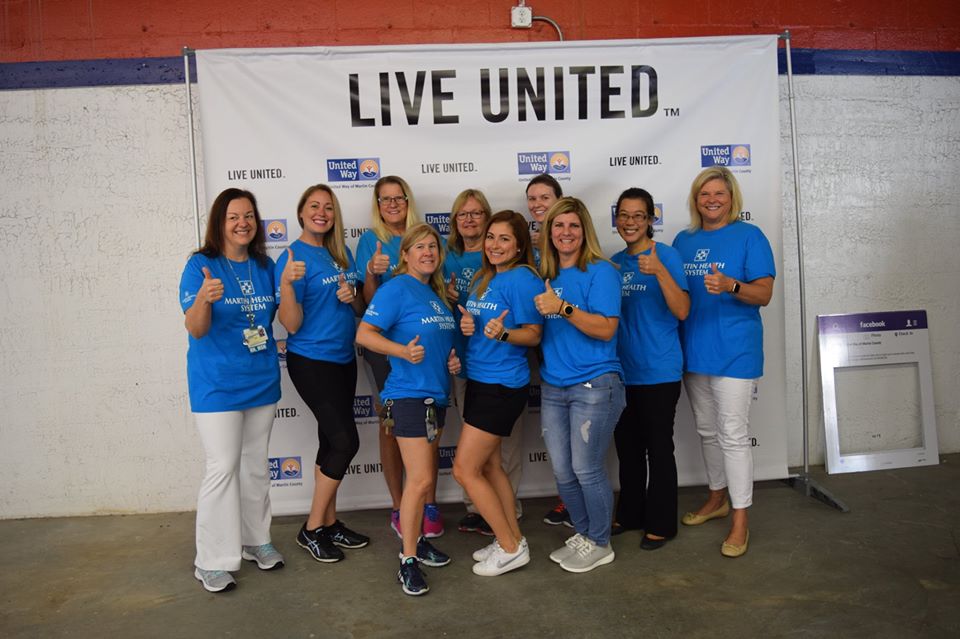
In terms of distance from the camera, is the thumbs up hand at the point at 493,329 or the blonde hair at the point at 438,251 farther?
the blonde hair at the point at 438,251

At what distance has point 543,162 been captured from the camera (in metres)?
3.67

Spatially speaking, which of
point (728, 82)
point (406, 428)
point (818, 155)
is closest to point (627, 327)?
point (406, 428)

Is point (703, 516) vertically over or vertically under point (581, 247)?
under

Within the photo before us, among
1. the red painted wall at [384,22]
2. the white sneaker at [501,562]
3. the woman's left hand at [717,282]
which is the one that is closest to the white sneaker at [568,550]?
the white sneaker at [501,562]

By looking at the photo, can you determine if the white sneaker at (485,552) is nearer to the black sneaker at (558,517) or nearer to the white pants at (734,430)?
the black sneaker at (558,517)

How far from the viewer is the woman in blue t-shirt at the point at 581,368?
2.67m

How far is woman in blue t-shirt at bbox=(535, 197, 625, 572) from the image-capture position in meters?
2.67

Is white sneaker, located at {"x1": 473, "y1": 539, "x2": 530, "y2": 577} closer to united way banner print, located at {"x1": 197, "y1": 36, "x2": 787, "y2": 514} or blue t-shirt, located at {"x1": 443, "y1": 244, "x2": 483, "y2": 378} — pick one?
blue t-shirt, located at {"x1": 443, "y1": 244, "x2": 483, "y2": 378}

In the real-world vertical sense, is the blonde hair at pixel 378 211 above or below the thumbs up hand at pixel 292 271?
above

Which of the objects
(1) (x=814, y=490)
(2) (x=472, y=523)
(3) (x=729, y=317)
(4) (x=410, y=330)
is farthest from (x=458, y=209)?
(1) (x=814, y=490)

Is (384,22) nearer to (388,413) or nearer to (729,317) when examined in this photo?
(388,413)

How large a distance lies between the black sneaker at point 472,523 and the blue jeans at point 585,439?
0.55 m

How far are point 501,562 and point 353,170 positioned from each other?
6.83 feet

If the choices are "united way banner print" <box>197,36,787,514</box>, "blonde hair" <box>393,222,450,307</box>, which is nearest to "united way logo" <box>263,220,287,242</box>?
"united way banner print" <box>197,36,787,514</box>
